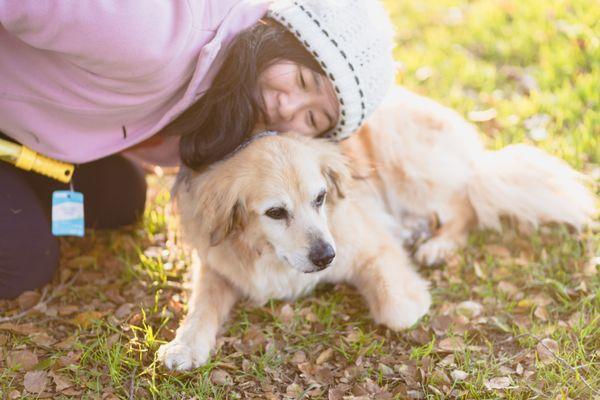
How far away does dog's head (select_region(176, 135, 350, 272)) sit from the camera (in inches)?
102

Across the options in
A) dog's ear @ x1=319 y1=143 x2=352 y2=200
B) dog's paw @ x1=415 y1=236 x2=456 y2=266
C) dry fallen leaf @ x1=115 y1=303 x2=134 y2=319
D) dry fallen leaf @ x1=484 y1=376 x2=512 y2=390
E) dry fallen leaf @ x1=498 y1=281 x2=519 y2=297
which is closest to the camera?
dry fallen leaf @ x1=484 y1=376 x2=512 y2=390

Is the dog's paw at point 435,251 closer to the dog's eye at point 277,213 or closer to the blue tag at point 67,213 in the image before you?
the dog's eye at point 277,213

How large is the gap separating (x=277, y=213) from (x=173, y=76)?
0.68 meters

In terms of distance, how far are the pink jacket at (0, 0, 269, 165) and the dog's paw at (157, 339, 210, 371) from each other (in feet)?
2.85

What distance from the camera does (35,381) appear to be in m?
2.50

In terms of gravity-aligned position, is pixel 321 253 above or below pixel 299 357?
→ above

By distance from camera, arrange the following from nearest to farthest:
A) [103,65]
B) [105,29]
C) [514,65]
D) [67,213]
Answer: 1. [105,29]
2. [103,65]
3. [67,213]
4. [514,65]

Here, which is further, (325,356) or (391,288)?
(391,288)

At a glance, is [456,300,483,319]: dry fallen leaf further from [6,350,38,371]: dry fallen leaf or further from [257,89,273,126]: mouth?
[6,350,38,371]: dry fallen leaf

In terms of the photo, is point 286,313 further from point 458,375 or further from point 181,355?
point 458,375

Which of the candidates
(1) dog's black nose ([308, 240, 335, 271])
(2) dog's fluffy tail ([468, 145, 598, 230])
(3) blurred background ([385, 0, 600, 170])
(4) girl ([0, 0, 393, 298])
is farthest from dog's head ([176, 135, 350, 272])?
(3) blurred background ([385, 0, 600, 170])

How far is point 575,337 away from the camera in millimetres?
2695

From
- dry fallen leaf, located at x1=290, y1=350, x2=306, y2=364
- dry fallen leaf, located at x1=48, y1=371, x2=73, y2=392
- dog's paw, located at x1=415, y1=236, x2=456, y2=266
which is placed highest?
dry fallen leaf, located at x1=48, y1=371, x2=73, y2=392

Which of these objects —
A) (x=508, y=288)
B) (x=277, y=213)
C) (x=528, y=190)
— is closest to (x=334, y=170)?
(x=277, y=213)
